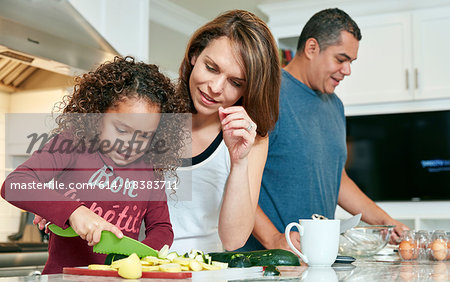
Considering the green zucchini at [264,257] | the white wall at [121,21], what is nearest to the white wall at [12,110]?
the white wall at [121,21]

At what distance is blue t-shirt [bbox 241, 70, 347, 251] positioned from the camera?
165 cm

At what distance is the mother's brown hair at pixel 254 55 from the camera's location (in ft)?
3.99

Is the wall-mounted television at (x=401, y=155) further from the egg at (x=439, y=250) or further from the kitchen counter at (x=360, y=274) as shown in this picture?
the kitchen counter at (x=360, y=274)

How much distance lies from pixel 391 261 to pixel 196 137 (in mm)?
575

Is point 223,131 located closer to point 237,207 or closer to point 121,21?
point 237,207

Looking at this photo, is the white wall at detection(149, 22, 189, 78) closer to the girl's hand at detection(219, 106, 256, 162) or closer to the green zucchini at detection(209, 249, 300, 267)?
the girl's hand at detection(219, 106, 256, 162)

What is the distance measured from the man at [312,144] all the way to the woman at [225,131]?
0.21 m

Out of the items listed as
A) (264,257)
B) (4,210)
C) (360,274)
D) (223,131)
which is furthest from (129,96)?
(4,210)

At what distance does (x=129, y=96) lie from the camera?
1221mm

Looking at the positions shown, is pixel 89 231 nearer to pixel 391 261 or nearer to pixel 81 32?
pixel 391 261

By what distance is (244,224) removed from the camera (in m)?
1.24

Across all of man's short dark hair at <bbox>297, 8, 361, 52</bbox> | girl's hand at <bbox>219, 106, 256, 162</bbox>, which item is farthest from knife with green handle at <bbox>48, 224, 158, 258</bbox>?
man's short dark hair at <bbox>297, 8, 361, 52</bbox>

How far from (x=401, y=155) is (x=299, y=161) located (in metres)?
2.27

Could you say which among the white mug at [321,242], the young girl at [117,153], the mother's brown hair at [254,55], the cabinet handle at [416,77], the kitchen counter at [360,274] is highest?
the cabinet handle at [416,77]
